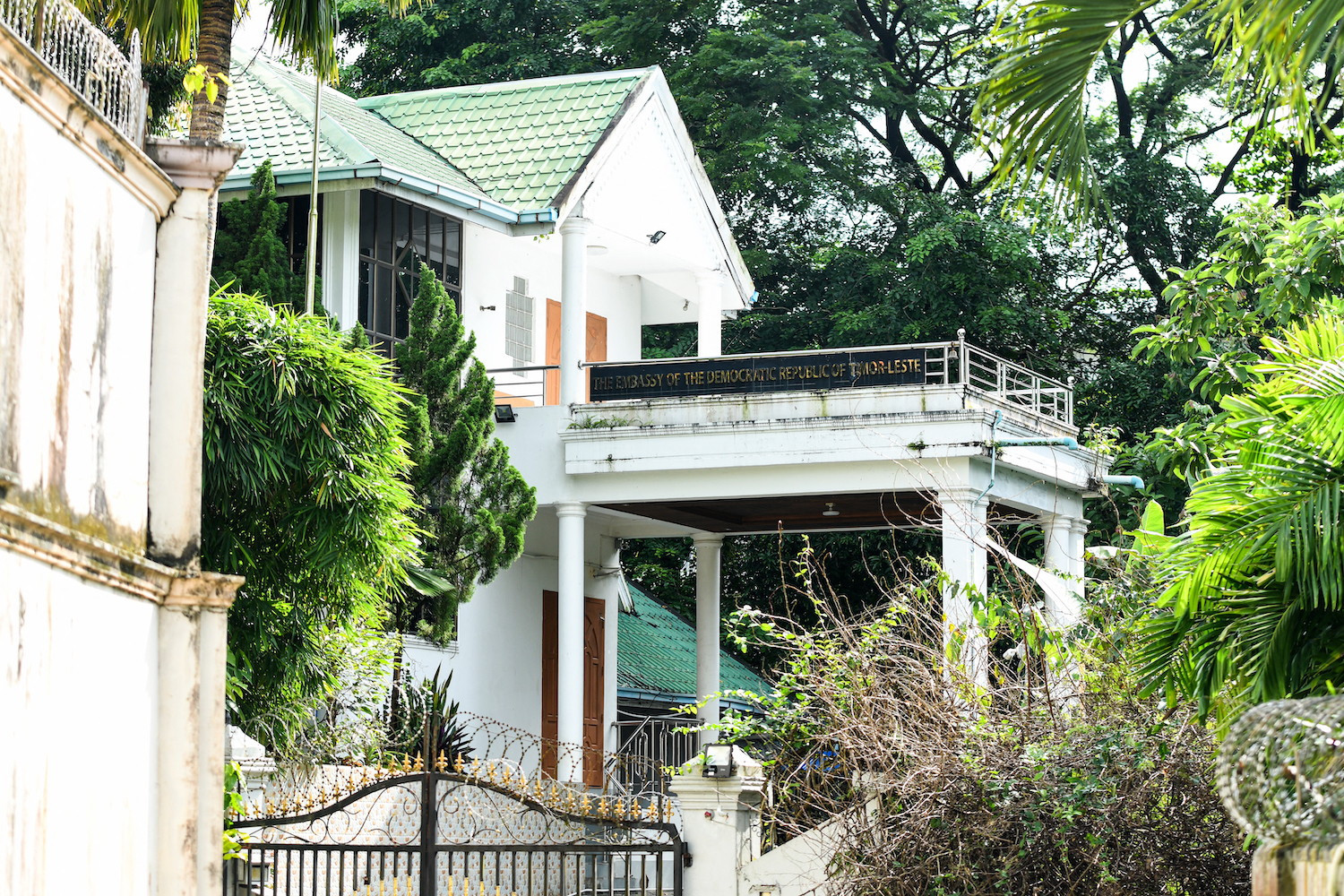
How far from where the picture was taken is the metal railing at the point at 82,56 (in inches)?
274

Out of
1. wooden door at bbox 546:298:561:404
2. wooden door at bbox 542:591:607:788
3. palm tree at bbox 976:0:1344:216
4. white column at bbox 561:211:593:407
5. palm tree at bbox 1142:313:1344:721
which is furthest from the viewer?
wooden door at bbox 546:298:561:404

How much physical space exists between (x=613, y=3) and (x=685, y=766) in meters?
22.5

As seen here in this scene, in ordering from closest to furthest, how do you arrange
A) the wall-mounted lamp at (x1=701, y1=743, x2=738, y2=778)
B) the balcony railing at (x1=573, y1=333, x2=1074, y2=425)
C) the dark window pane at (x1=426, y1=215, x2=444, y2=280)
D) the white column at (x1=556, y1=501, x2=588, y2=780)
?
the wall-mounted lamp at (x1=701, y1=743, x2=738, y2=778) < the balcony railing at (x1=573, y1=333, x2=1074, y2=425) < the white column at (x1=556, y1=501, x2=588, y2=780) < the dark window pane at (x1=426, y1=215, x2=444, y2=280)

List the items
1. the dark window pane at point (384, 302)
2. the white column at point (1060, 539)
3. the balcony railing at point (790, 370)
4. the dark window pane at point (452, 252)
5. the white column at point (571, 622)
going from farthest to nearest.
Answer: the dark window pane at point (452, 252) < the white column at point (1060, 539) < the dark window pane at point (384, 302) < the white column at point (571, 622) < the balcony railing at point (790, 370)

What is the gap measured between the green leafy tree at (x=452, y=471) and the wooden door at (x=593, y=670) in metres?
5.60

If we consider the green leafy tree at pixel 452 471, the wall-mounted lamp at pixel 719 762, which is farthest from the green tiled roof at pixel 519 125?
the wall-mounted lamp at pixel 719 762

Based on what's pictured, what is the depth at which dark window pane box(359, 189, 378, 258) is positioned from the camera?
765 inches

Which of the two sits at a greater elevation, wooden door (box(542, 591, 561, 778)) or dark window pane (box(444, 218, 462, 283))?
dark window pane (box(444, 218, 462, 283))

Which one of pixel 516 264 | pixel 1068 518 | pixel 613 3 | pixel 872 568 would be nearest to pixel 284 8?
pixel 516 264

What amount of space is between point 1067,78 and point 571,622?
41.6ft

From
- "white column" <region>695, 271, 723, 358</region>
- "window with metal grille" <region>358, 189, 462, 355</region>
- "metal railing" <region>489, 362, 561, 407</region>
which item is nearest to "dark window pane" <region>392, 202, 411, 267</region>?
"window with metal grille" <region>358, 189, 462, 355</region>

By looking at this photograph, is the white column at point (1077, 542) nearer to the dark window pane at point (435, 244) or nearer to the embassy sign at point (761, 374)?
the embassy sign at point (761, 374)

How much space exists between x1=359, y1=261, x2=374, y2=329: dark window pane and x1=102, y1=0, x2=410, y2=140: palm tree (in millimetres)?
6790

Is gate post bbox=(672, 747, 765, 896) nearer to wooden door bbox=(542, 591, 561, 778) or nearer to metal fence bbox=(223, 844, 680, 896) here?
metal fence bbox=(223, 844, 680, 896)
